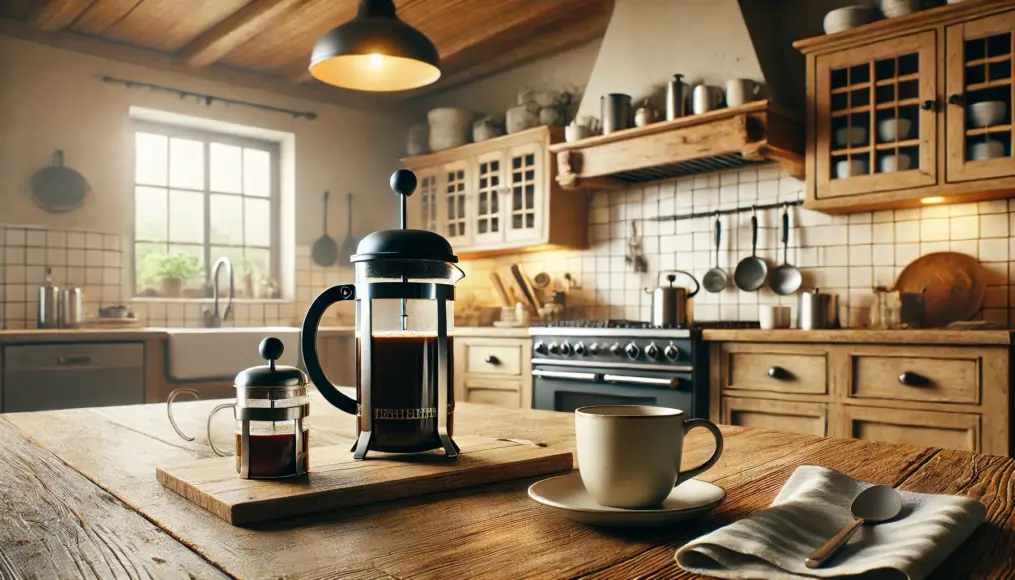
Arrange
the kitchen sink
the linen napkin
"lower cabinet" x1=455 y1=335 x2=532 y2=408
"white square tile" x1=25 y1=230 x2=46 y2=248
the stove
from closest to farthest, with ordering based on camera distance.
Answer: the linen napkin → the stove → the kitchen sink → "lower cabinet" x1=455 y1=335 x2=532 y2=408 → "white square tile" x1=25 y1=230 x2=46 y2=248

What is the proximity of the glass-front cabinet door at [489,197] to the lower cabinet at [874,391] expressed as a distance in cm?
173

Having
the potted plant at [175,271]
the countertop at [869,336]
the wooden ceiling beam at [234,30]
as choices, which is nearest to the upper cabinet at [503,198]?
the wooden ceiling beam at [234,30]

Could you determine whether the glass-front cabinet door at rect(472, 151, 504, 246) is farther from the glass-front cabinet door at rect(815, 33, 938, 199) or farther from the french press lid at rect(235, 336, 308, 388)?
the french press lid at rect(235, 336, 308, 388)

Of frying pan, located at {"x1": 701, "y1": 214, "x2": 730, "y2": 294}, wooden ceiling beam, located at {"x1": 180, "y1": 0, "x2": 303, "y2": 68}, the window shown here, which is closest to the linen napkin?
frying pan, located at {"x1": 701, "y1": 214, "x2": 730, "y2": 294}

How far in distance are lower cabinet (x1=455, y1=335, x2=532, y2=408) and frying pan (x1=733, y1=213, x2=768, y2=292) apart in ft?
3.48

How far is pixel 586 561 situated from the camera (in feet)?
1.83

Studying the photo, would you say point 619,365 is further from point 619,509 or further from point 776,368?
point 619,509

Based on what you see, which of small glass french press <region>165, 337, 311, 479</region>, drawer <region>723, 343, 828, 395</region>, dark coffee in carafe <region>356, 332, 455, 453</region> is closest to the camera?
small glass french press <region>165, 337, 311, 479</region>

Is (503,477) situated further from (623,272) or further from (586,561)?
(623,272)

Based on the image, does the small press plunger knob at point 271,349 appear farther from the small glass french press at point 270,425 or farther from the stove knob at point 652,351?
the stove knob at point 652,351

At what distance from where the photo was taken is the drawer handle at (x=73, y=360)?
3430 millimetres

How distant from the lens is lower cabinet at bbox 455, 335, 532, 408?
3.87 m

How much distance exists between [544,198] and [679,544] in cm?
365

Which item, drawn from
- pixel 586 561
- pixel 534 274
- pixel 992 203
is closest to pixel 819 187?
pixel 992 203
